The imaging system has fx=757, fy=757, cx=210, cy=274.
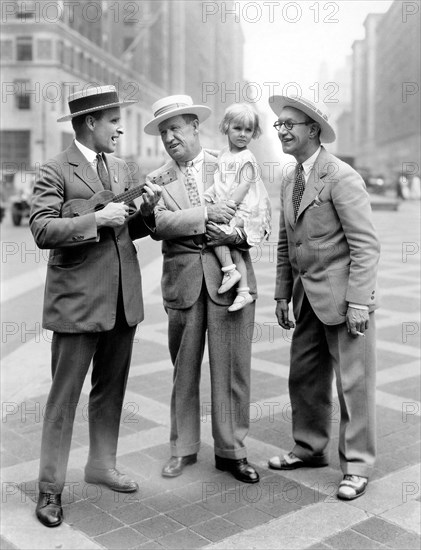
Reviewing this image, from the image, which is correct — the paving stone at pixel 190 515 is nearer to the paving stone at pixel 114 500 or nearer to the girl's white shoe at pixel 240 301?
the paving stone at pixel 114 500

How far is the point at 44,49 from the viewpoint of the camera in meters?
44.9

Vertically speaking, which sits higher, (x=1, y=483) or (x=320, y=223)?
(x=320, y=223)

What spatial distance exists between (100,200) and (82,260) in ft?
0.96

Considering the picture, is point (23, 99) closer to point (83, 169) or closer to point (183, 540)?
point (83, 169)

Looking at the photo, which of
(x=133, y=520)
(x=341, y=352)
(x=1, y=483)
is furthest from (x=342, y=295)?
(x=1, y=483)

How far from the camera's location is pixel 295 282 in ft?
13.3

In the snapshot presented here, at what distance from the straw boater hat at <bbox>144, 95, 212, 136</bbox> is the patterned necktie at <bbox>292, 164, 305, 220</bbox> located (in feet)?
1.85

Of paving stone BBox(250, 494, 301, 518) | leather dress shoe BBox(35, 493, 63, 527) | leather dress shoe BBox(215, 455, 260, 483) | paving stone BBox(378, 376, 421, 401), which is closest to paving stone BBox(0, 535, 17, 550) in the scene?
leather dress shoe BBox(35, 493, 63, 527)

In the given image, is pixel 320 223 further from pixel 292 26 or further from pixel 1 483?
pixel 1 483

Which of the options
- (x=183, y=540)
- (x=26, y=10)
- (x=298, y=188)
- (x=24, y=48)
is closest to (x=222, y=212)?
(x=298, y=188)

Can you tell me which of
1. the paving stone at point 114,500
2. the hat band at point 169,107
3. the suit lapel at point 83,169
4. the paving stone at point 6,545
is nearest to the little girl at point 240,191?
the hat band at point 169,107

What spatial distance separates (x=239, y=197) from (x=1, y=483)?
1.91 metres

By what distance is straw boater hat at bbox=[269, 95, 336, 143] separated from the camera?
12.3ft

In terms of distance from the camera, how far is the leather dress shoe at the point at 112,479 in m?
3.77
